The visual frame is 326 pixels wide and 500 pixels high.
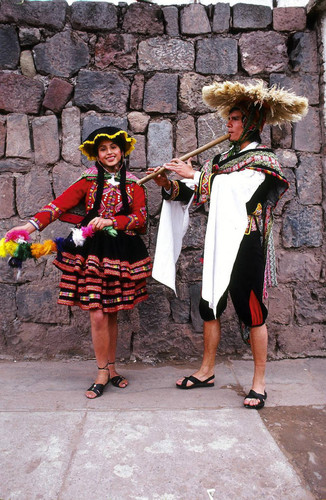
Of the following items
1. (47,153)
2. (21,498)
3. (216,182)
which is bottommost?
(21,498)

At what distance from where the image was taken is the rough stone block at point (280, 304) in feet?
11.0

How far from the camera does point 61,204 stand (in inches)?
106

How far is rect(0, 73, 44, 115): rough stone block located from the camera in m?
3.26

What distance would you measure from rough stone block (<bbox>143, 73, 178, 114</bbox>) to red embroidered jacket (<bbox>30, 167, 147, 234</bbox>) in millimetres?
874


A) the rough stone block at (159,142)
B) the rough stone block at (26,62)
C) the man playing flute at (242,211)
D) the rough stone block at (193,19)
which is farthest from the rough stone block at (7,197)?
the rough stone block at (193,19)

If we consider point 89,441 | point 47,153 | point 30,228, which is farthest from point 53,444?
point 47,153

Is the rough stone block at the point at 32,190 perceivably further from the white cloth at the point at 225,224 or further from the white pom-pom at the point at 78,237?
the white cloth at the point at 225,224

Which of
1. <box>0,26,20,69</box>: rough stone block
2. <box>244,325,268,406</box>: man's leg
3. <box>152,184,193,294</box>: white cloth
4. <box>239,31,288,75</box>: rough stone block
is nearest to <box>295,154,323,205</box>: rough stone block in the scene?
<box>239,31,288,75</box>: rough stone block

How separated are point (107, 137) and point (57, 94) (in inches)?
37.6

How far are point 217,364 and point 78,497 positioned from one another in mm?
1743

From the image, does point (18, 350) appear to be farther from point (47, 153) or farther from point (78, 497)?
point (78, 497)

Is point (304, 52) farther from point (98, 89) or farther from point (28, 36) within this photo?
point (28, 36)

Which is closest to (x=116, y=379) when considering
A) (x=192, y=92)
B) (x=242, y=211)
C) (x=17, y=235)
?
(x=17, y=235)

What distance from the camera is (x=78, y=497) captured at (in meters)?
1.63
